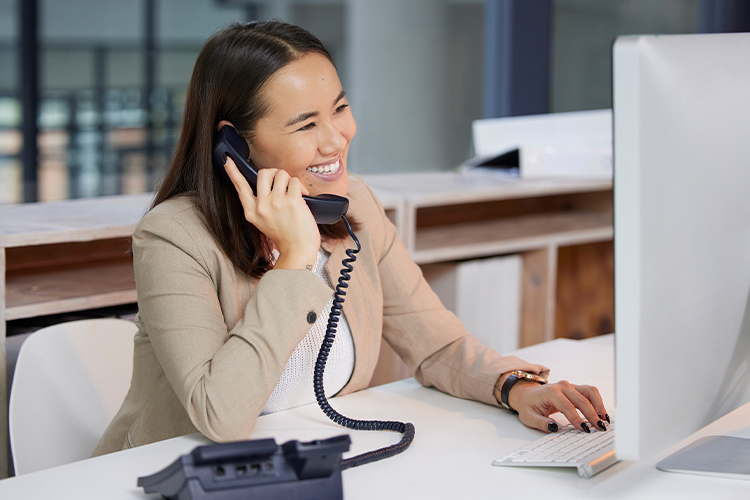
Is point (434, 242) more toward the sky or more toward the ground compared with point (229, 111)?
more toward the ground

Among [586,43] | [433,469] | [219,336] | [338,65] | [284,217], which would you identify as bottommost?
[433,469]

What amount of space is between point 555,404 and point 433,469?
0.27 m

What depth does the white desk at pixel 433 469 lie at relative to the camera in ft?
3.01

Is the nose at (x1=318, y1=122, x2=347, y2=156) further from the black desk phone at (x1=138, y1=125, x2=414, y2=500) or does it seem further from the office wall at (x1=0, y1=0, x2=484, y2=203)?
the office wall at (x1=0, y1=0, x2=484, y2=203)

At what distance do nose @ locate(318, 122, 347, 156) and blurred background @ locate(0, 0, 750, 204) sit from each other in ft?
5.94

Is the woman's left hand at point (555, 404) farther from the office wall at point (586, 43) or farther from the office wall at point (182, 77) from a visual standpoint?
the office wall at point (586, 43)

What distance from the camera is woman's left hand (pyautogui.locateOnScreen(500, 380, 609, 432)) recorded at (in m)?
1.12

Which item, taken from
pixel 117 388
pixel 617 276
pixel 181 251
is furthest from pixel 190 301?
pixel 617 276

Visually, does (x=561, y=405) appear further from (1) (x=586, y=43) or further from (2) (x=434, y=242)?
(1) (x=586, y=43)

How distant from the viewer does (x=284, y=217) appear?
3.85ft

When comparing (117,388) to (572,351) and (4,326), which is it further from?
(572,351)

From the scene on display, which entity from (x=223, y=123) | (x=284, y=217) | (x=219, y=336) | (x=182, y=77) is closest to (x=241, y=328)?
(x=219, y=336)

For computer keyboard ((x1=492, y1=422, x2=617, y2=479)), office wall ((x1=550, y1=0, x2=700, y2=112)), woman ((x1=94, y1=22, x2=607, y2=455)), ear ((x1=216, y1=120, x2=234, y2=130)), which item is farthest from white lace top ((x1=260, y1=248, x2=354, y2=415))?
office wall ((x1=550, y1=0, x2=700, y2=112))

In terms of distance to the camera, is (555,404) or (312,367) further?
(312,367)
